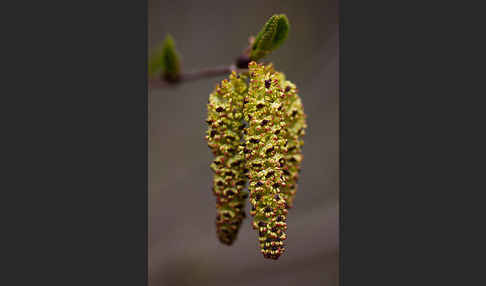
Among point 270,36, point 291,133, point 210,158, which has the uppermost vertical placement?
point 270,36

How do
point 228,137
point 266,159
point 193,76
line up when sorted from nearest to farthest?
point 266,159 < point 228,137 < point 193,76

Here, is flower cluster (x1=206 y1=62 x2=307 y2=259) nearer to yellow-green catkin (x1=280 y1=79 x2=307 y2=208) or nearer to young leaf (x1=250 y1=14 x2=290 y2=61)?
yellow-green catkin (x1=280 y1=79 x2=307 y2=208)

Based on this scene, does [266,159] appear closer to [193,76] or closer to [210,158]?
[193,76]

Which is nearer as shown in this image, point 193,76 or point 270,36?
point 270,36

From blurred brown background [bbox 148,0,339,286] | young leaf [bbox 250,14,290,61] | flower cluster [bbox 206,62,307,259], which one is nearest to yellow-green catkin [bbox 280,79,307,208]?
flower cluster [bbox 206,62,307,259]

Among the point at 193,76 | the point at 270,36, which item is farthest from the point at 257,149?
the point at 193,76
